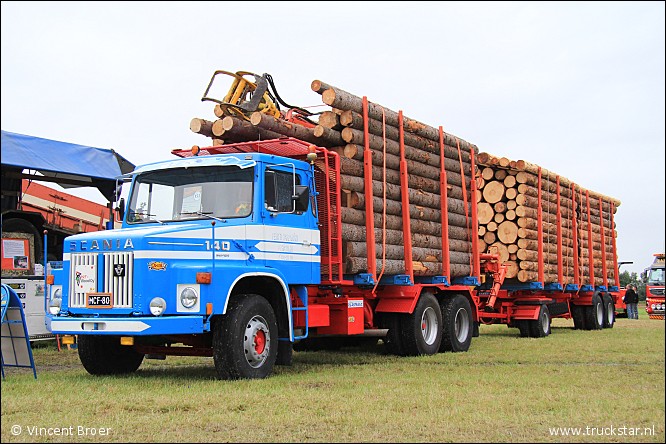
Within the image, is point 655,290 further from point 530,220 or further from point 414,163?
point 414,163

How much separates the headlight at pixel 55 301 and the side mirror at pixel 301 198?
3385mm

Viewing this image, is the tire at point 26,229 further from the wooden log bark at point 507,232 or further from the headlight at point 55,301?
the wooden log bark at point 507,232

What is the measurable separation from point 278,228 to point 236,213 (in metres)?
0.70

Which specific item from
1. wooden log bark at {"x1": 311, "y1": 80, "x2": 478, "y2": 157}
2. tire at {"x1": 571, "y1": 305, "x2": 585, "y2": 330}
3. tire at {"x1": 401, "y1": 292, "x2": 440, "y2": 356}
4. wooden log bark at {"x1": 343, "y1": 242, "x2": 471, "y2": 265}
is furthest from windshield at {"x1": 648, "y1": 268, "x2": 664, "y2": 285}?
tire at {"x1": 401, "y1": 292, "x2": 440, "y2": 356}

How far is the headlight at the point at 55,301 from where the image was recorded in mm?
10734

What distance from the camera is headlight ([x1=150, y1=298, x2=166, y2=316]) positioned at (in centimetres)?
991

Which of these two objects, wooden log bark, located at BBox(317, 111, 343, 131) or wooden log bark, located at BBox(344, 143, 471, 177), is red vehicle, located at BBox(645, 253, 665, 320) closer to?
wooden log bark, located at BBox(344, 143, 471, 177)

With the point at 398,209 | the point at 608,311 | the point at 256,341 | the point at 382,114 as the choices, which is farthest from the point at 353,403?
the point at 608,311

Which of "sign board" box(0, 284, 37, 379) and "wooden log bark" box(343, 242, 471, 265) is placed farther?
"wooden log bark" box(343, 242, 471, 265)

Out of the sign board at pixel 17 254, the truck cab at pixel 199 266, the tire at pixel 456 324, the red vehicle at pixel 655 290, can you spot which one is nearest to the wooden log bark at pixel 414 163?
the truck cab at pixel 199 266

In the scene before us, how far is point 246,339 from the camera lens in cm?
1066

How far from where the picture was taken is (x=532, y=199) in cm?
2103

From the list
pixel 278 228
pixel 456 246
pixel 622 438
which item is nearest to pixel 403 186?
pixel 456 246

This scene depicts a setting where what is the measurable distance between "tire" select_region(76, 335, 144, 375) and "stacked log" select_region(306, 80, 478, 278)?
3565mm
